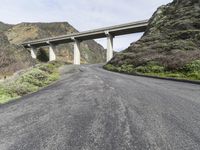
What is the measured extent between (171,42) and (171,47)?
2766mm

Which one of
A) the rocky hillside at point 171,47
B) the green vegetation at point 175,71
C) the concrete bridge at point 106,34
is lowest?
the green vegetation at point 175,71

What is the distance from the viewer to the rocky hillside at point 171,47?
24.1m

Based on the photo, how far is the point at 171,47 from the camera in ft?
102

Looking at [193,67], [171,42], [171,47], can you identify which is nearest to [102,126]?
[193,67]

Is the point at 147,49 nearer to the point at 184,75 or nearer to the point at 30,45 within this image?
the point at 184,75

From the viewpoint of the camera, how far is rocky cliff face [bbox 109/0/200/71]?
84.6ft

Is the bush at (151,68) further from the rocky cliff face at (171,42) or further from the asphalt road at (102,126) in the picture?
the asphalt road at (102,126)

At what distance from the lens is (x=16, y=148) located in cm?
430

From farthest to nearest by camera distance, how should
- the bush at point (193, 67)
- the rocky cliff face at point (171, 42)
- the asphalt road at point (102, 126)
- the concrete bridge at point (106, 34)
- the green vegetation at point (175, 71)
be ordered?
1. the concrete bridge at point (106, 34)
2. the rocky cliff face at point (171, 42)
3. the bush at point (193, 67)
4. the green vegetation at point (175, 71)
5. the asphalt road at point (102, 126)

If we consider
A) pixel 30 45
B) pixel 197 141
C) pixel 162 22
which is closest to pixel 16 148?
pixel 197 141

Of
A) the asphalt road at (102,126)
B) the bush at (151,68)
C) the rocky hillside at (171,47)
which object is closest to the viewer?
the asphalt road at (102,126)

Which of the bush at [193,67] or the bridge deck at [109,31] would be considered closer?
the bush at [193,67]

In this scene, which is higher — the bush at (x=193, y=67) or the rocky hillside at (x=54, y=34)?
the rocky hillside at (x=54, y=34)

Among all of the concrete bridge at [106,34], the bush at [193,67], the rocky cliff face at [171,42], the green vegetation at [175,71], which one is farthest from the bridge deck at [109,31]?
the bush at [193,67]
